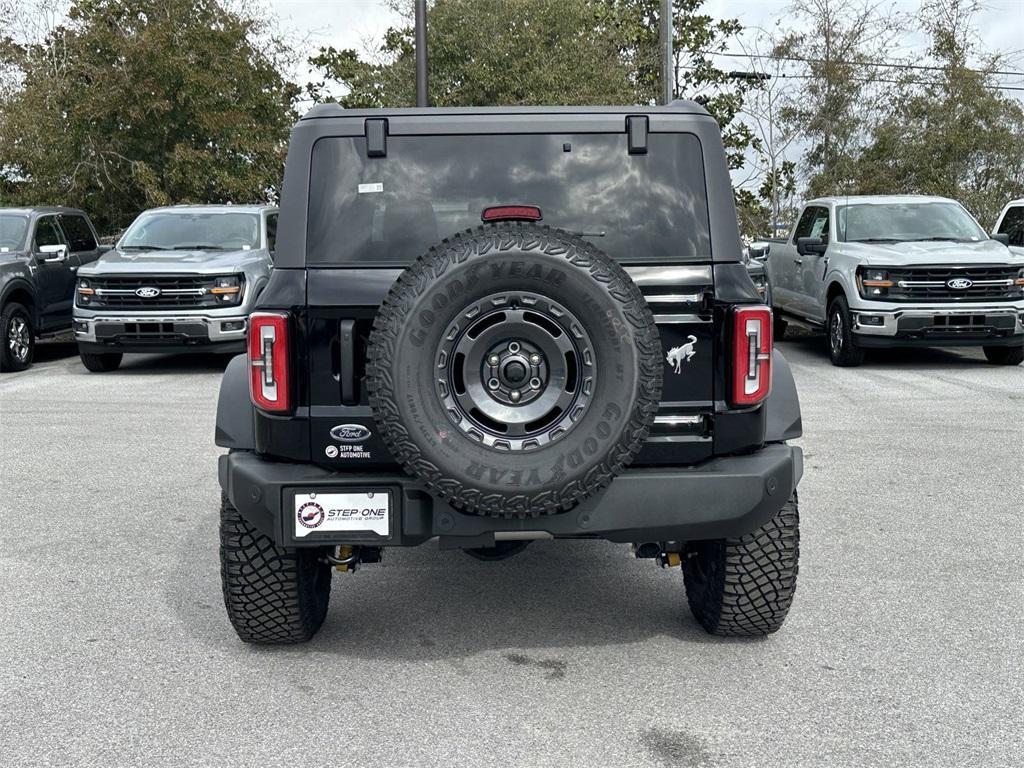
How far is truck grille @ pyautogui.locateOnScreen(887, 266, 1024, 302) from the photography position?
1333 centimetres

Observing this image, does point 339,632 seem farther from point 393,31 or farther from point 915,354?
point 393,31

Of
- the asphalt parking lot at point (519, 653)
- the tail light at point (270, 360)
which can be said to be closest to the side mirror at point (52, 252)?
the asphalt parking lot at point (519, 653)

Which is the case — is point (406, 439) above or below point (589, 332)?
below

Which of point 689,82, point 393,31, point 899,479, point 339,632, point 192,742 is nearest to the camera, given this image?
point 192,742

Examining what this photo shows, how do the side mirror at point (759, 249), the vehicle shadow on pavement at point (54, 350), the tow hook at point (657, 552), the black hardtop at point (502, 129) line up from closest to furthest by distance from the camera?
the black hardtop at point (502, 129) < the tow hook at point (657, 552) < the side mirror at point (759, 249) < the vehicle shadow on pavement at point (54, 350)

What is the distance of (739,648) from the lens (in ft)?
15.2

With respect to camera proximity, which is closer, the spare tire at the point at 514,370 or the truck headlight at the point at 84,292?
the spare tire at the point at 514,370

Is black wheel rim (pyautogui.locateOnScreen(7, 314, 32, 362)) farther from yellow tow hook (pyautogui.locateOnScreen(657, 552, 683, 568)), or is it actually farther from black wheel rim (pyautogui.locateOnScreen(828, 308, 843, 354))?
yellow tow hook (pyautogui.locateOnScreen(657, 552, 683, 568))

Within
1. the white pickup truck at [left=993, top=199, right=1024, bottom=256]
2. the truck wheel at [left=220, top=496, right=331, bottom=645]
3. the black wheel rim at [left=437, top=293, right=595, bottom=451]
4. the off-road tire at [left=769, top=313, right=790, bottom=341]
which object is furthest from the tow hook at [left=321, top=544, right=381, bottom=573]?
the off-road tire at [left=769, top=313, right=790, bottom=341]

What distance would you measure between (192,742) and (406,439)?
43.4 inches

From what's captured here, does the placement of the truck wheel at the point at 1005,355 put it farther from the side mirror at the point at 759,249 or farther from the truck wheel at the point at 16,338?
the truck wheel at the point at 16,338

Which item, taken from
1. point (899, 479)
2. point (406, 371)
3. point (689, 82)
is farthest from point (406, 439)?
point (689, 82)

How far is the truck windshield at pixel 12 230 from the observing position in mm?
14539

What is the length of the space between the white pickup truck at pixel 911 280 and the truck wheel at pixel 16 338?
8.05 metres
